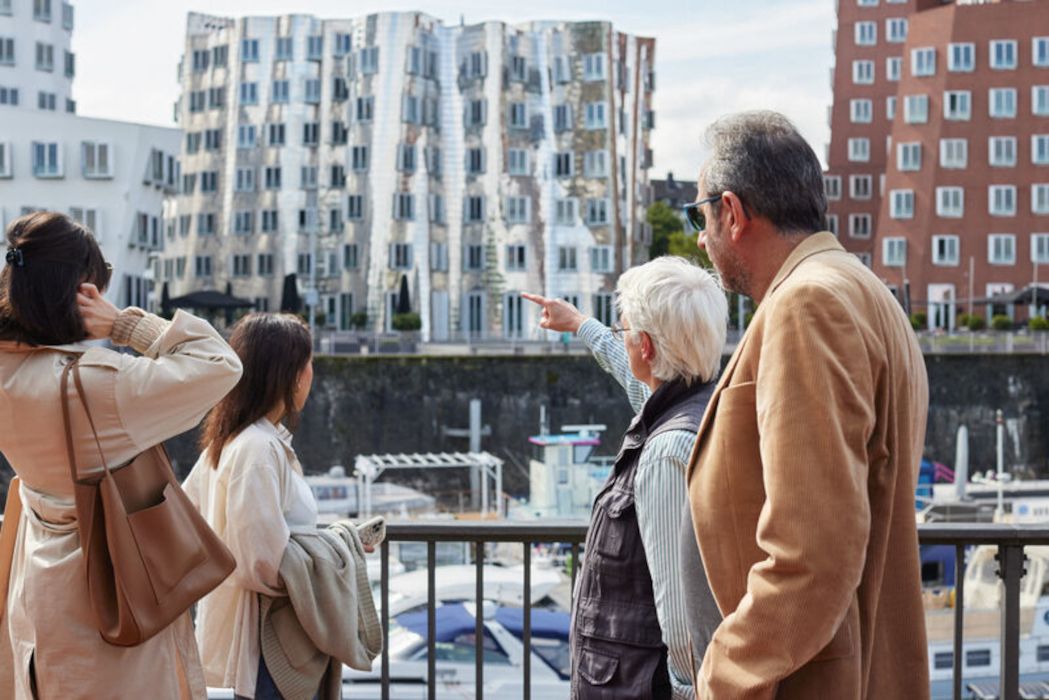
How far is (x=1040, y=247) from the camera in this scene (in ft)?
210

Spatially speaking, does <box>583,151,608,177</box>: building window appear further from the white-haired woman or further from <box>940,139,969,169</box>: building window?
the white-haired woman

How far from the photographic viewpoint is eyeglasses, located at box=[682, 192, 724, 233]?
3.01 m

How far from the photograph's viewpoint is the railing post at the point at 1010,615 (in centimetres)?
473

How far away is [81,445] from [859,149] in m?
77.8

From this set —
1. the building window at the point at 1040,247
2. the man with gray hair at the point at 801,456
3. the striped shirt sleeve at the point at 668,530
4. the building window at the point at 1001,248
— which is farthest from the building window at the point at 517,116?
the man with gray hair at the point at 801,456

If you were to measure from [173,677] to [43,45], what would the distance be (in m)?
69.1

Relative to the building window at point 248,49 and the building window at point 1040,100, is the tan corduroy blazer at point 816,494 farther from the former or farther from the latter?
the building window at point 1040,100

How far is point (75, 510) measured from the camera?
348 cm

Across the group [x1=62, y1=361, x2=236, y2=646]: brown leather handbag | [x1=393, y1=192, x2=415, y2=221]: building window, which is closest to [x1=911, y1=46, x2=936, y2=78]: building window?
[x1=393, y1=192, x2=415, y2=221]: building window

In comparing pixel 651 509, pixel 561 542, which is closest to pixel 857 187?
pixel 561 542

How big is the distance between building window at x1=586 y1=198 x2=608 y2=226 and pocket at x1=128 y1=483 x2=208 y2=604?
58121 millimetres

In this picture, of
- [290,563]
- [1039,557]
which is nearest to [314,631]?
[290,563]

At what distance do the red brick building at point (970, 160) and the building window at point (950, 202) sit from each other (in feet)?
0.16

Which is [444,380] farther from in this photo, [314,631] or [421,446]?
[314,631]
